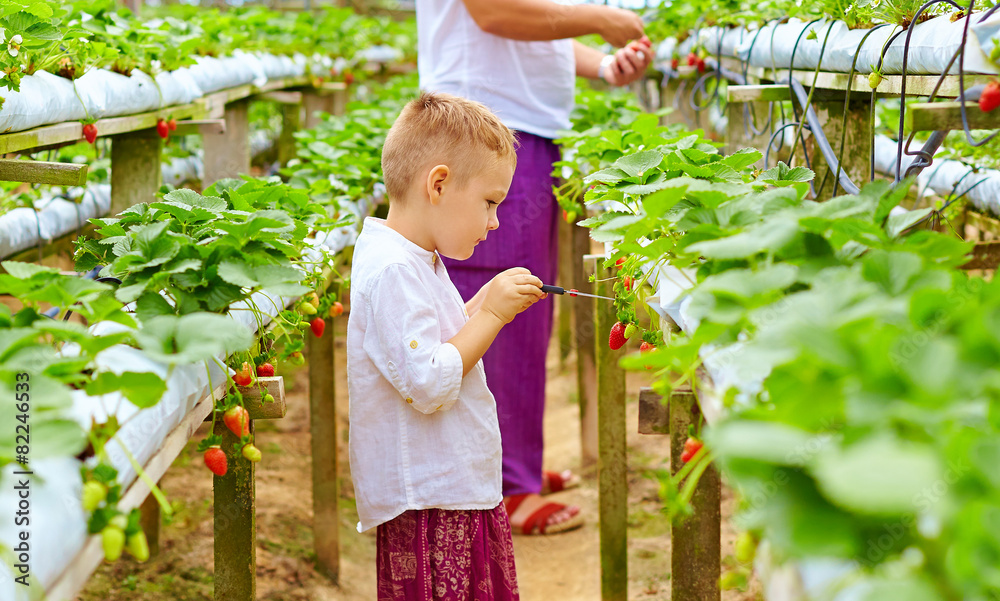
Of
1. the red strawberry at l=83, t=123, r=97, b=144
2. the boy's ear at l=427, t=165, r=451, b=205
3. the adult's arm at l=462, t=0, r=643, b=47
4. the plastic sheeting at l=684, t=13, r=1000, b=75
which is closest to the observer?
the plastic sheeting at l=684, t=13, r=1000, b=75

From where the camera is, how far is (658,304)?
1.26 metres

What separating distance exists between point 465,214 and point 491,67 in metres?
1.04

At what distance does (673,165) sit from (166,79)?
1.62 m

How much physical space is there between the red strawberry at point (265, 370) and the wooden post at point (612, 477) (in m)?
1.37

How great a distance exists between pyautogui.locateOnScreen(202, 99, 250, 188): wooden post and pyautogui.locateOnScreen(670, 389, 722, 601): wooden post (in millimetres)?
2363

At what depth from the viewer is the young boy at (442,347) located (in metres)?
1.41

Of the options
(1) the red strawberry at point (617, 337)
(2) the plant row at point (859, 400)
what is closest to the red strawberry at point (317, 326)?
(1) the red strawberry at point (617, 337)

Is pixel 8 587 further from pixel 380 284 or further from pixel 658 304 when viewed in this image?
pixel 658 304

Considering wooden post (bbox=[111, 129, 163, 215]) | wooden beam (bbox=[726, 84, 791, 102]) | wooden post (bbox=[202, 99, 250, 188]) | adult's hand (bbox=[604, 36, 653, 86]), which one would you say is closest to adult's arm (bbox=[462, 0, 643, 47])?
adult's hand (bbox=[604, 36, 653, 86])

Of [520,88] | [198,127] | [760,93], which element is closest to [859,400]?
[760,93]

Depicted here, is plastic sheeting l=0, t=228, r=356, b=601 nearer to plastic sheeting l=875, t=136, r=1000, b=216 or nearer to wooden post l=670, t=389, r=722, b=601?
wooden post l=670, t=389, r=722, b=601

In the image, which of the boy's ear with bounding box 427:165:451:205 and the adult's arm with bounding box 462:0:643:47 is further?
the adult's arm with bounding box 462:0:643:47

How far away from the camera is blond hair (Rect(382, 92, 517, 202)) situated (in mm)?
1491

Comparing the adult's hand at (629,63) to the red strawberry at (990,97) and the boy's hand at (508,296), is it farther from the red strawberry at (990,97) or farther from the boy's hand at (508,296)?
the red strawberry at (990,97)
